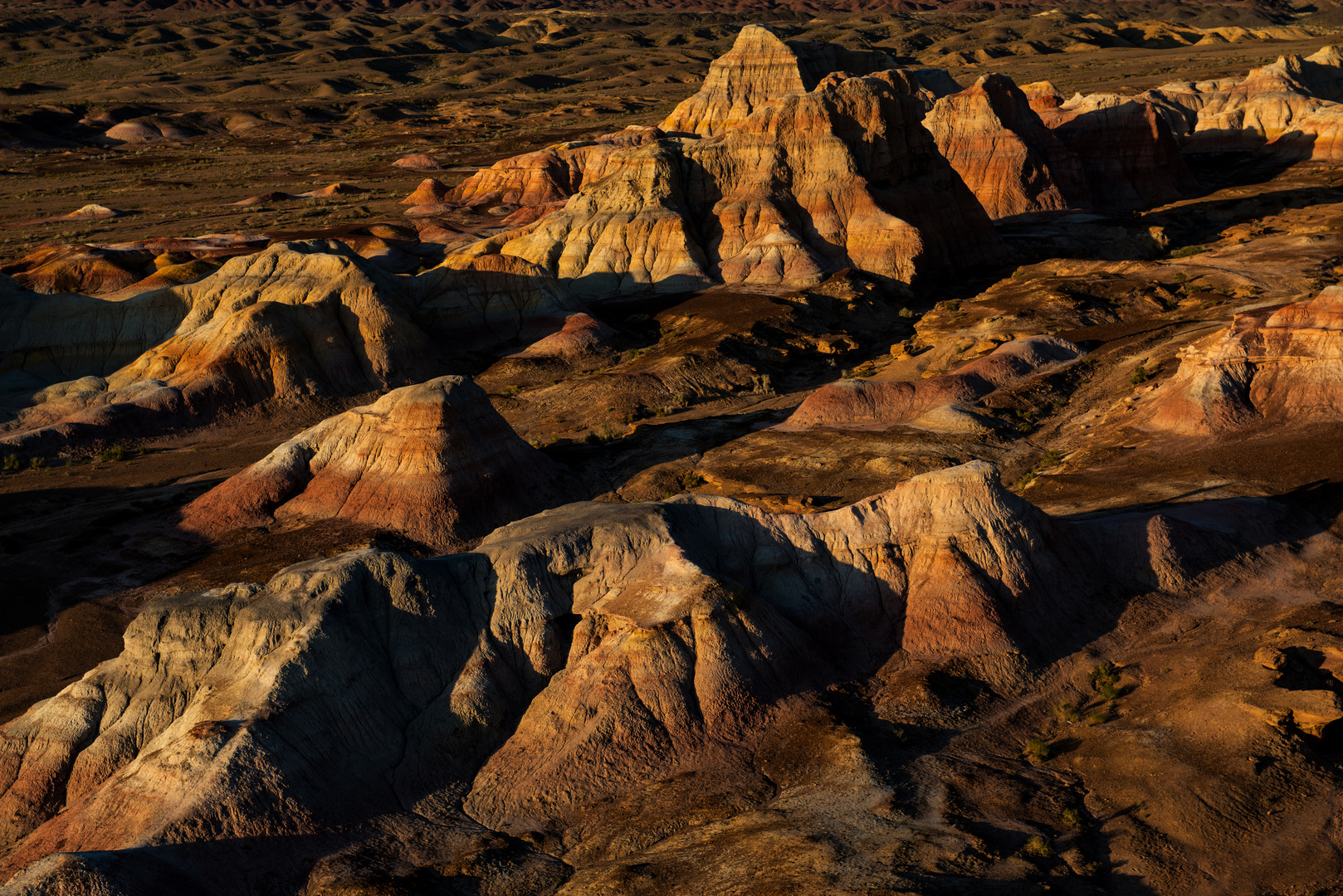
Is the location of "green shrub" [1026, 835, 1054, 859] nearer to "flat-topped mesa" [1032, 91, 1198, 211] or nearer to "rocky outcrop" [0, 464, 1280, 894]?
"rocky outcrop" [0, 464, 1280, 894]

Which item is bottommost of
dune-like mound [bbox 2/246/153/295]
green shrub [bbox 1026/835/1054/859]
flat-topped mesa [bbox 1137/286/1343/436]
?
dune-like mound [bbox 2/246/153/295]

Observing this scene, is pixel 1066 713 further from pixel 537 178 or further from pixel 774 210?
pixel 537 178

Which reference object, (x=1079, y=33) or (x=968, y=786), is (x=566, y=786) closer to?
(x=968, y=786)

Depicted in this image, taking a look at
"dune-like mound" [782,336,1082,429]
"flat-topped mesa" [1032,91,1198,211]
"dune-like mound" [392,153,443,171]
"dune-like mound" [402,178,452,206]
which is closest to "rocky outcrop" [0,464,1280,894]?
"dune-like mound" [782,336,1082,429]

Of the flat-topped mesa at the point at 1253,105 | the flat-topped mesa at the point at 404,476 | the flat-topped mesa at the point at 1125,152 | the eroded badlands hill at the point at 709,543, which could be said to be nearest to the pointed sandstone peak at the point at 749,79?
the eroded badlands hill at the point at 709,543

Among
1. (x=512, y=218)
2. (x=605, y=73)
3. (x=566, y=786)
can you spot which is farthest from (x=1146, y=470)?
(x=605, y=73)
